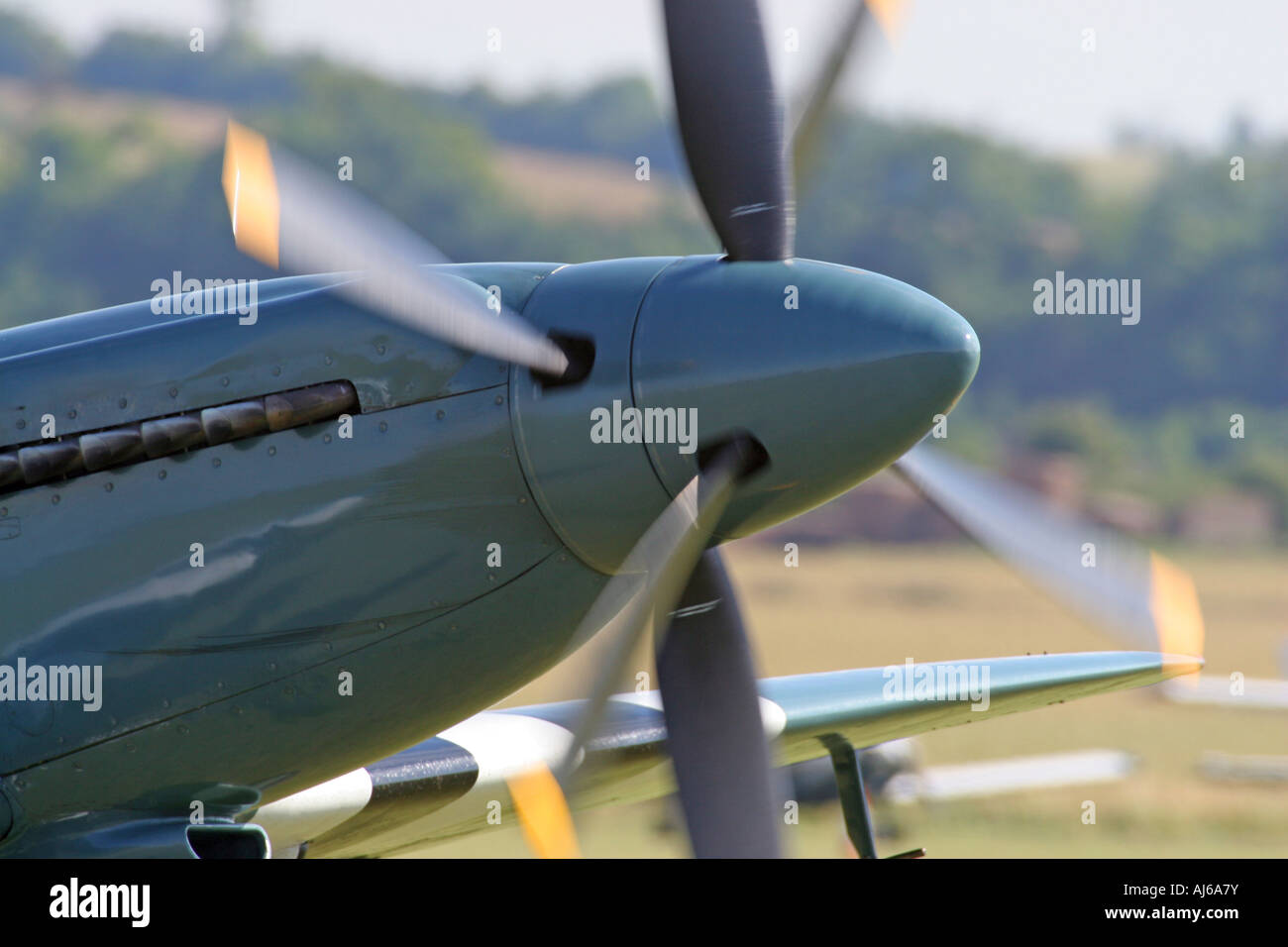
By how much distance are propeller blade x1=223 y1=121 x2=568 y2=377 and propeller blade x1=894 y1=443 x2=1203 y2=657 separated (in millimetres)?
1423

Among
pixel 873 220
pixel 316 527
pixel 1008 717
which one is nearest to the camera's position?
pixel 316 527

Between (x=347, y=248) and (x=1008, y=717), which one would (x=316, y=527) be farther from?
(x=1008, y=717)

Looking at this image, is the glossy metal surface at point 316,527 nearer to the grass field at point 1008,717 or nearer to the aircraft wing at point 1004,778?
the grass field at point 1008,717

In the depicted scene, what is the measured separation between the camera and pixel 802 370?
4.81 m

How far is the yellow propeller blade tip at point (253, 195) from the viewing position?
16.6ft

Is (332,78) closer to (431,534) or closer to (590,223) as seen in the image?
(590,223)

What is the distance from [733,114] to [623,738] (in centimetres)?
289

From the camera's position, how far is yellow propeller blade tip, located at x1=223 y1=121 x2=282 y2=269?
505 centimetres

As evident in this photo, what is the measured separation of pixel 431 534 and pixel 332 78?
7540 centimetres

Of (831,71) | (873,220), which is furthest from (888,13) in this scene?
(873,220)

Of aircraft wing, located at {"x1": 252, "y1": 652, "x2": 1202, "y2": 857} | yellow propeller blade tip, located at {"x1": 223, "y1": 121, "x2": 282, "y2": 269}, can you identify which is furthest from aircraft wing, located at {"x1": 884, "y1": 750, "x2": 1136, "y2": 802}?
yellow propeller blade tip, located at {"x1": 223, "y1": 121, "x2": 282, "y2": 269}

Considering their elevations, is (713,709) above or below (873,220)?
below

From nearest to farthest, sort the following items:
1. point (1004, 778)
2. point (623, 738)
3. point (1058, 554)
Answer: point (1058, 554) → point (623, 738) → point (1004, 778)

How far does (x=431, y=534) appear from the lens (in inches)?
203
